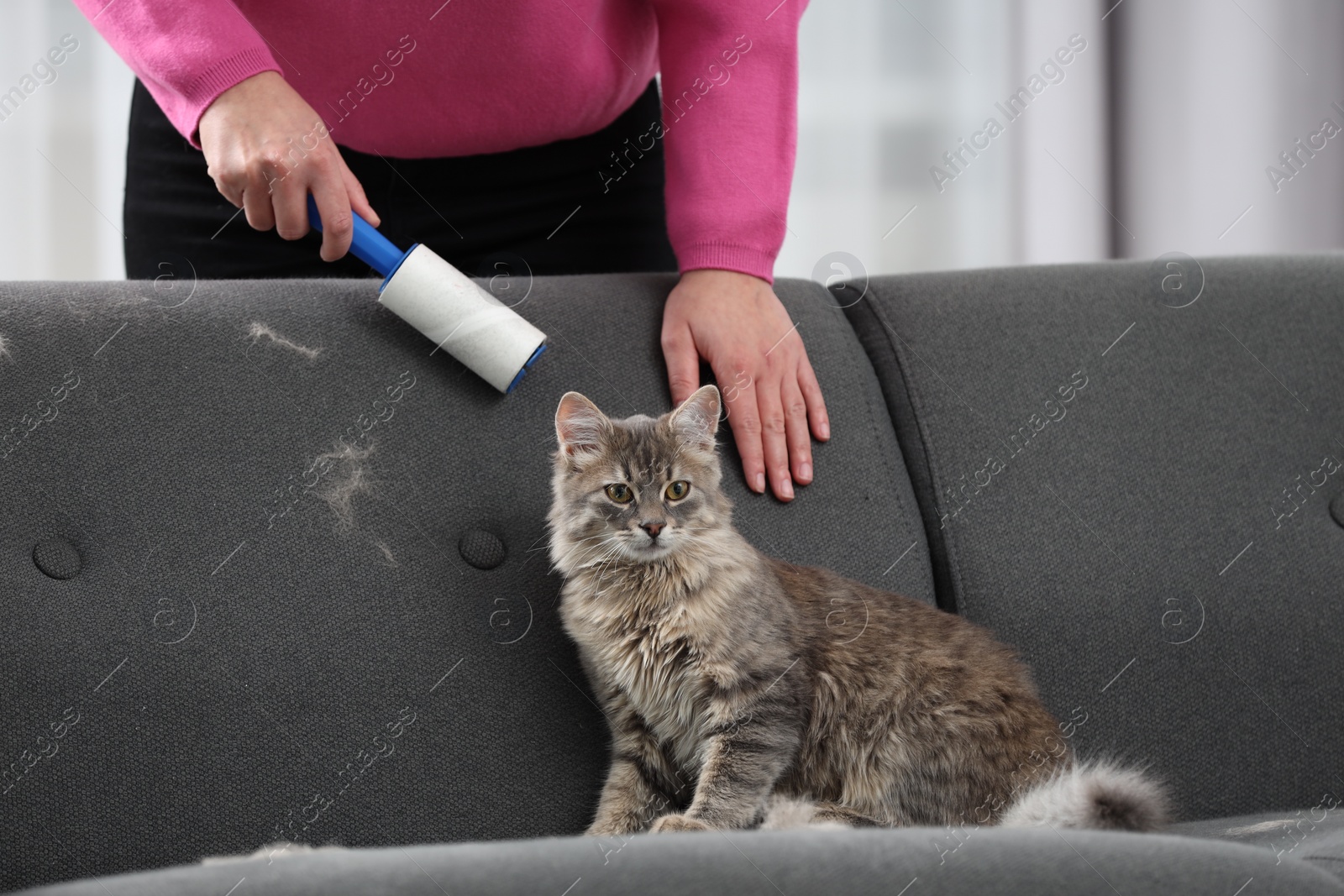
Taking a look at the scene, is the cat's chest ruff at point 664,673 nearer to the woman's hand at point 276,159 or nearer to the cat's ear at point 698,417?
the cat's ear at point 698,417

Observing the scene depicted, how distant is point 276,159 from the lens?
132 centimetres

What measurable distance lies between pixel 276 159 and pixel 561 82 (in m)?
0.52

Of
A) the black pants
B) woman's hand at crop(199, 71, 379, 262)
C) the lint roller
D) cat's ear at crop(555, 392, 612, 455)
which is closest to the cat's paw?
cat's ear at crop(555, 392, 612, 455)

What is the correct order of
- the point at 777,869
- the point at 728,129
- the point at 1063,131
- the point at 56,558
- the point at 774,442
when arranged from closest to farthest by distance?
the point at 777,869 → the point at 56,558 → the point at 774,442 → the point at 728,129 → the point at 1063,131

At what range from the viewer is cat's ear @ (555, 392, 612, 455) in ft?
4.54

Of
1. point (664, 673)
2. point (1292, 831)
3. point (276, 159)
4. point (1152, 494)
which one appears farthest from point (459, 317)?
point (1292, 831)

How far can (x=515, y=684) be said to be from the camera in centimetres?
134

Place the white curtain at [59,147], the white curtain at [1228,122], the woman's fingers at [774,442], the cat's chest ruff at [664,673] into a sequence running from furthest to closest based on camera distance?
the white curtain at [1228,122] → the white curtain at [59,147] → the woman's fingers at [774,442] → the cat's chest ruff at [664,673]

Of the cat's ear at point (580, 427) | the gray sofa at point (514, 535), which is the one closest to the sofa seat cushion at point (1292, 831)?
the gray sofa at point (514, 535)

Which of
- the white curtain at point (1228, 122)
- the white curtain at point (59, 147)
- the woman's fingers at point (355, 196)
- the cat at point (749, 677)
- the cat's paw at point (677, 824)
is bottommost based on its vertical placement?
the white curtain at point (59, 147)

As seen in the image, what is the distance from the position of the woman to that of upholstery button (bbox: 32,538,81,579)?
488 mm

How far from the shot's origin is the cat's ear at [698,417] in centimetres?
140

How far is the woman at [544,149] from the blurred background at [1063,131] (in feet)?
3.95

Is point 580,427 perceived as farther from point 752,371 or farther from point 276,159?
point 276,159
